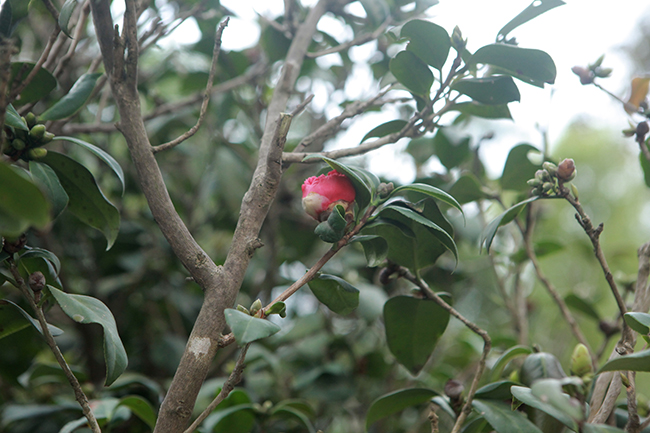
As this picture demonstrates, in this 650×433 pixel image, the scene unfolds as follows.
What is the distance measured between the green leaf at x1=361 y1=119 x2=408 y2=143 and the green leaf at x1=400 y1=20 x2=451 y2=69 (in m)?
0.12

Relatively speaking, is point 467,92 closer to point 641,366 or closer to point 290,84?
point 290,84

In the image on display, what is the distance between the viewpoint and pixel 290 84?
0.81m

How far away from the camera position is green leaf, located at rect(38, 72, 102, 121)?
2.15 feet

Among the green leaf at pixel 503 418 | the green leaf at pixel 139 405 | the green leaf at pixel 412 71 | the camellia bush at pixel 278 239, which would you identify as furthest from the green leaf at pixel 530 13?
the green leaf at pixel 139 405

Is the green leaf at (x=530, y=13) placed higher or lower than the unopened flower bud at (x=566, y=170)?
higher

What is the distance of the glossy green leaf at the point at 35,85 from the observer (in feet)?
2.18

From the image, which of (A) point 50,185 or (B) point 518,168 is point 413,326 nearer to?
(B) point 518,168

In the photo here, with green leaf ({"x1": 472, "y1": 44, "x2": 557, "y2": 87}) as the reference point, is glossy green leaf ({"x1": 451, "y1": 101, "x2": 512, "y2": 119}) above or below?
below

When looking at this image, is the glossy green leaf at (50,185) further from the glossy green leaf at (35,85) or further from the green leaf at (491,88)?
the green leaf at (491,88)

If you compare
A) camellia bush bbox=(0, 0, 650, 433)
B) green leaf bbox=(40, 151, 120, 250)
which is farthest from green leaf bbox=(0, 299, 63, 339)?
green leaf bbox=(40, 151, 120, 250)

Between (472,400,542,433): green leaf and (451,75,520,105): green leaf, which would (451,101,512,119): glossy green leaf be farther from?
(472,400,542,433): green leaf

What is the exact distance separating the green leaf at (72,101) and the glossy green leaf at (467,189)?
0.65m

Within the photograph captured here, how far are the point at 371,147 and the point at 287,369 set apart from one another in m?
0.84

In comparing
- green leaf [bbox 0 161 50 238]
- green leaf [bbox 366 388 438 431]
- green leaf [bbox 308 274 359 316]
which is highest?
green leaf [bbox 0 161 50 238]
